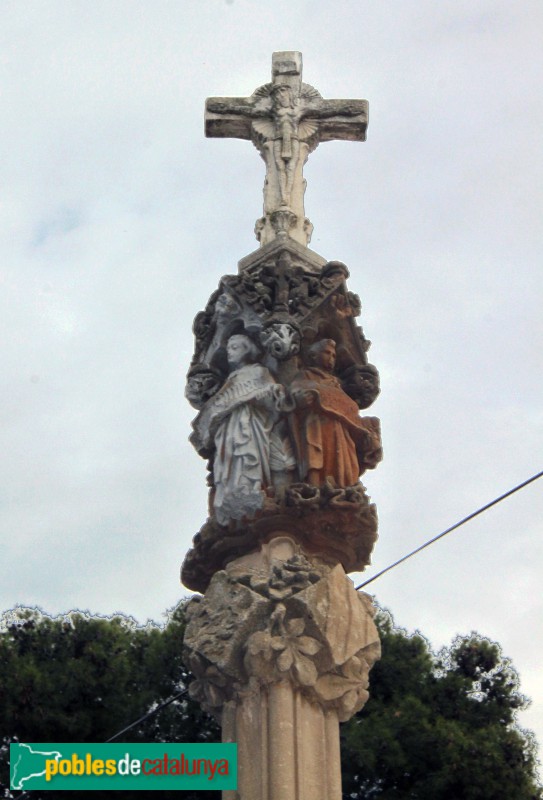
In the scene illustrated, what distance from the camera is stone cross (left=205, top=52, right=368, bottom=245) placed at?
8906 millimetres

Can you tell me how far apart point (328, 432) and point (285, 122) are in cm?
282

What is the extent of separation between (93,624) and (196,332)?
24.3 feet

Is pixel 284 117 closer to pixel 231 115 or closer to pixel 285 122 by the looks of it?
pixel 285 122

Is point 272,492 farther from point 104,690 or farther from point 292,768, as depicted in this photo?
point 104,690

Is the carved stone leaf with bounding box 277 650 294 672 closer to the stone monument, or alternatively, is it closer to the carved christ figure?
the stone monument

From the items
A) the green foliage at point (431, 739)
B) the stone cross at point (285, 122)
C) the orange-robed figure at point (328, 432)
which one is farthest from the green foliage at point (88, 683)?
the orange-robed figure at point (328, 432)

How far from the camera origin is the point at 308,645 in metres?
6.61

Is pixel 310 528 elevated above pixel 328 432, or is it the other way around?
pixel 328 432

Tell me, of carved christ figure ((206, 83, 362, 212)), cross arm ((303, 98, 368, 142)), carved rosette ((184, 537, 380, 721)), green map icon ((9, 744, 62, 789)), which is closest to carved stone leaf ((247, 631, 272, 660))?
carved rosette ((184, 537, 380, 721))

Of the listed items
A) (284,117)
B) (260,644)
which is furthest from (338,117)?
(260,644)

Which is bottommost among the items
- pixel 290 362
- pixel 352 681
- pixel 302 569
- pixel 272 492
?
pixel 352 681

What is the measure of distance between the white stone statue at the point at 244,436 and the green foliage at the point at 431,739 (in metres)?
6.86

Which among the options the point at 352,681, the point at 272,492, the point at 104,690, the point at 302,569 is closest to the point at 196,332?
the point at 272,492

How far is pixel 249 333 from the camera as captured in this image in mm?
7828
